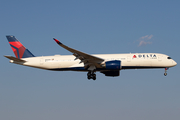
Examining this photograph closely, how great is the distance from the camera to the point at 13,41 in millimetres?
42812

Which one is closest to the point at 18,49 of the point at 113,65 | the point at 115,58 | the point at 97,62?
the point at 97,62

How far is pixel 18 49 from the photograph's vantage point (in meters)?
42.0

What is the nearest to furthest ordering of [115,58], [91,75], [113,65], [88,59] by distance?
[113,65], [88,59], [115,58], [91,75]

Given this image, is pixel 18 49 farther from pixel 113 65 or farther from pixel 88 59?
pixel 113 65

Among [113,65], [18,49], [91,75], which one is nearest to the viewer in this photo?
[113,65]

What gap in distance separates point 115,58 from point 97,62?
2711mm

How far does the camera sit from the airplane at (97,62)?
36612mm

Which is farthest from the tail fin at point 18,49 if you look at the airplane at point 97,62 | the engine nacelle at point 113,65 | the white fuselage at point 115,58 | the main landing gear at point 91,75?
the engine nacelle at point 113,65

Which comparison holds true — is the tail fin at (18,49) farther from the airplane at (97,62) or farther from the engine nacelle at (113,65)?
the engine nacelle at (113,65)

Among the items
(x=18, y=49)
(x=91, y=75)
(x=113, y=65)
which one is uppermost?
(x=18, y=49)

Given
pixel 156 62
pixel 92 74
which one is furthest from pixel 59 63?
pixel 156 62

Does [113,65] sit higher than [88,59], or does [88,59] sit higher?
[88,59]

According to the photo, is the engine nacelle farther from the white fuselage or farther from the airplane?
the white fuselage

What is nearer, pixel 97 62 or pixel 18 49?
pixel 97 62
